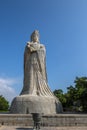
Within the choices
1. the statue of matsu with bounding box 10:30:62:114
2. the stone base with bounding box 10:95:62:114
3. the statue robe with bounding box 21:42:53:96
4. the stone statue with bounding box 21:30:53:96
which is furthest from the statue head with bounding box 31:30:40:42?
the stone base with bounding box 10:95:62:114

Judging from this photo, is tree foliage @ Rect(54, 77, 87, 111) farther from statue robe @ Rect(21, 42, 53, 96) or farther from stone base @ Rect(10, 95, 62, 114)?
stone base @ Rect(10, 95, 62, 114)

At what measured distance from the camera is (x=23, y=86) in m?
19.6

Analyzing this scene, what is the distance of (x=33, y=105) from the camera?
1761cm

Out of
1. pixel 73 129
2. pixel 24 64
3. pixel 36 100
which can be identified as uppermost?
pixel 24 64

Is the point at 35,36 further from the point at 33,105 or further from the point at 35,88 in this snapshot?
the point at 33,105

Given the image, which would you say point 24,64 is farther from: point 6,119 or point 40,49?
point 6,119

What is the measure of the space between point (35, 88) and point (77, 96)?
17773mm

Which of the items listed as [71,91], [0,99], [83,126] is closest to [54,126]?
[83,126]

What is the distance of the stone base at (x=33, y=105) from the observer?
17609 mm

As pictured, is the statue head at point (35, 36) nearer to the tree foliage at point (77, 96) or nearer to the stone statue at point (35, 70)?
the stone statue at point (35, 70)

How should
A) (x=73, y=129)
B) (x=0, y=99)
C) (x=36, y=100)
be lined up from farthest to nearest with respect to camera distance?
(x=0, y=99), (x=36, y=100), (x=73, y=129)

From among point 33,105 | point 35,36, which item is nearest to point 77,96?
point 35,36

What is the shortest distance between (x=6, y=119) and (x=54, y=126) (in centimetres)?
287

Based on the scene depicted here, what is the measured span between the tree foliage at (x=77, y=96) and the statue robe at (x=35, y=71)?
→ 47.8 ft
